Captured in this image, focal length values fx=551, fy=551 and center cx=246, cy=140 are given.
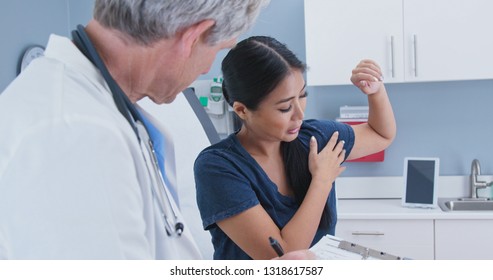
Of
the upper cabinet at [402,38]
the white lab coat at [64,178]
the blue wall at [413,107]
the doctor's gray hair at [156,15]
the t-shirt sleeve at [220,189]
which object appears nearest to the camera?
the white lab coat at [64,178]

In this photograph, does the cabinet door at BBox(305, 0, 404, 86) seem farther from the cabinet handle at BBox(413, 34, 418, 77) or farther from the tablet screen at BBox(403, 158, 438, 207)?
the tablet screen at BBox(403, 158, 438, 207)

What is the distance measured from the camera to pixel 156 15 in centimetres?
60

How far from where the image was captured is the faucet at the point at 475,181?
2.45m

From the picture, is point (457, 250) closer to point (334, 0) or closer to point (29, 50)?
point (334, 0)

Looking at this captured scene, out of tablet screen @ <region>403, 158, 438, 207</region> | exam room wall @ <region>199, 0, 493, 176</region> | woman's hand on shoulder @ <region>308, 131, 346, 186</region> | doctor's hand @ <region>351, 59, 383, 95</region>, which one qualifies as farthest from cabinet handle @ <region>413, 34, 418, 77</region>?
woman's hand on shoulder @ <region>308, 131, 346, 186</region>

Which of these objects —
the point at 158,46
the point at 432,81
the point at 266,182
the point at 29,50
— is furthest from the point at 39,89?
the point at 432,81

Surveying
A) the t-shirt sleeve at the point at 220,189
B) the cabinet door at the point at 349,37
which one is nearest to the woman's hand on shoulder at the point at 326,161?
the t-shirt sleeve at the point at 220,189

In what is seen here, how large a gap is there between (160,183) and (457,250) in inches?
72.6

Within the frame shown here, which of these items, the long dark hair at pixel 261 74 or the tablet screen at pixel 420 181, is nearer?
the long dark hair at pixel 261 74

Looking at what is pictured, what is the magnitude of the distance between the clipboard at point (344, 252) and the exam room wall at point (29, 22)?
1.82m

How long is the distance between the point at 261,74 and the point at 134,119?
0.46 m

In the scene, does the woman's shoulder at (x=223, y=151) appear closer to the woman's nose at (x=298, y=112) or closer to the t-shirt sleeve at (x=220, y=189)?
the t-shirt sleeve at (x=220, y=189)

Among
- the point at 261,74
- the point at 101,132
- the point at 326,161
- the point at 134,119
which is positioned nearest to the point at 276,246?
the point at 326,161

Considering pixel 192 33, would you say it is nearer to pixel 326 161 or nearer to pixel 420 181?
pixel 326 161
